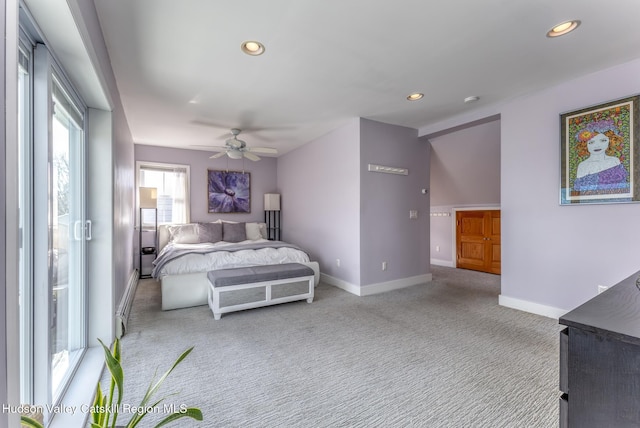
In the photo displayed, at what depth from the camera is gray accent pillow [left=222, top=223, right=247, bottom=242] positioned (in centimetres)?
544

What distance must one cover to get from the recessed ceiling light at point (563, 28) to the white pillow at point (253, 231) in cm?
512

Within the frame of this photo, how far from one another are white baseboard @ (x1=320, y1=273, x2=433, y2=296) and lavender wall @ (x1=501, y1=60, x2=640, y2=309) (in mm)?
1321

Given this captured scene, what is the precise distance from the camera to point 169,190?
565cm

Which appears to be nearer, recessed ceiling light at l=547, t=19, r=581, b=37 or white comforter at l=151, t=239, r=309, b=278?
recessed ceiling light at l=547, t=19, r=581, b=37

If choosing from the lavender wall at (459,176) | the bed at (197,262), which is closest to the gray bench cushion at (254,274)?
the bed at (197,262)

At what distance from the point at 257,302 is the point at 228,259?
821 millimetres

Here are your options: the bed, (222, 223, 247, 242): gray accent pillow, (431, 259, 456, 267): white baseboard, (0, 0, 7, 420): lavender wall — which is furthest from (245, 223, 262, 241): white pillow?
(0, 0, 7, 420): lavender wall

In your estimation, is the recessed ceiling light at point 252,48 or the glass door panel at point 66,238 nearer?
the glass door panel at point 66,238

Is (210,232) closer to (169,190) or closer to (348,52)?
(169,190)

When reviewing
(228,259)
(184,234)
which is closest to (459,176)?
(228,259)

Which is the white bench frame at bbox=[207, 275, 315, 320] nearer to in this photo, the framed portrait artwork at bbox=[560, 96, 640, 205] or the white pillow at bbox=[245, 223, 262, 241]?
the white pillow at bbox=[245, 223, 262, 241]

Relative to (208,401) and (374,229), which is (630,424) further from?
(374,229)

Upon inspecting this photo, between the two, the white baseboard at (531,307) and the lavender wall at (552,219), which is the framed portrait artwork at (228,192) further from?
the white baseboard at (531,307)

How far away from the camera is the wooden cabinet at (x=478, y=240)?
552cm
